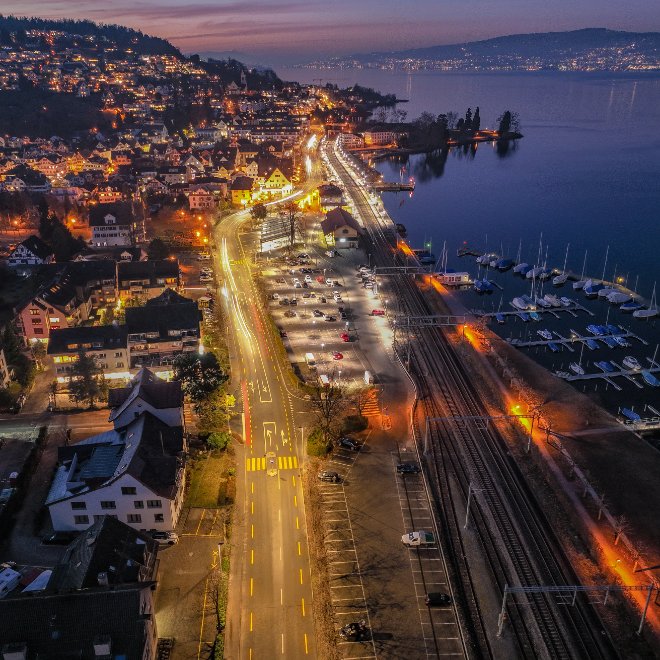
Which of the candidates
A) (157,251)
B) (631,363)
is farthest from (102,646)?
(157,251)

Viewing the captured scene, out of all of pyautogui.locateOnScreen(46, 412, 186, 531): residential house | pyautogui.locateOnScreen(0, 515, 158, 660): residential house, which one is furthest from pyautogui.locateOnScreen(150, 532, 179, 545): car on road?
pyautogui.locateOnScreen(0, 515, 158, 660): residential house

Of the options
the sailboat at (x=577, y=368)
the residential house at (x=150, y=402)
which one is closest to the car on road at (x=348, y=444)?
the residential house at (x=150, y=402)

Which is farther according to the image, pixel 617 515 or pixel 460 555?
pixel 617 515

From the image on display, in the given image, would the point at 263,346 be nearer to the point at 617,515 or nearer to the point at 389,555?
the point at 389,555

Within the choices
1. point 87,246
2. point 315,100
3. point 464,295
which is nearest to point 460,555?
Answer: point 464,295

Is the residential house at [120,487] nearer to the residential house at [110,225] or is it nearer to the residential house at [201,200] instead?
the residential house at [110,225]

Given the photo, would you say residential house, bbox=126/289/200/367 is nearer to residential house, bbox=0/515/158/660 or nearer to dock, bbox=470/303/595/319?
residential house, bbox=0/515/158/660
